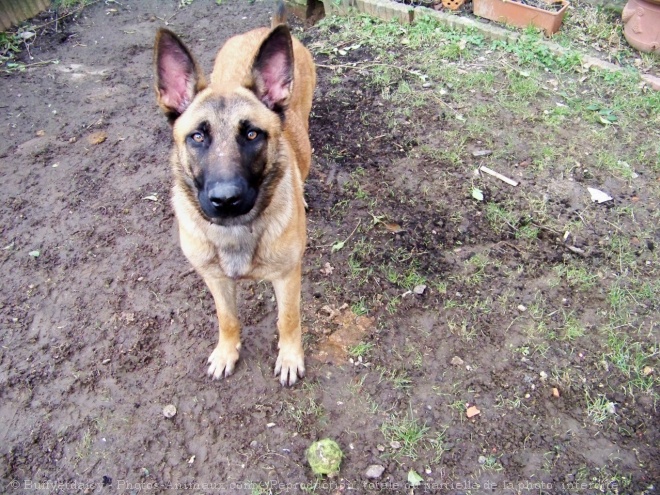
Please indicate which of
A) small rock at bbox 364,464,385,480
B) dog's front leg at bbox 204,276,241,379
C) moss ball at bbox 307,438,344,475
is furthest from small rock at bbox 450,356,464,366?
dog's front leg at bbox 204,276,241,379

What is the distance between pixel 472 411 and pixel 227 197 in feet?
6.47

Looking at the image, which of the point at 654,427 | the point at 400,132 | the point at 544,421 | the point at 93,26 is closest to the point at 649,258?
the point at 654,427

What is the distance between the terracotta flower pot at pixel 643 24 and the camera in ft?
17.4

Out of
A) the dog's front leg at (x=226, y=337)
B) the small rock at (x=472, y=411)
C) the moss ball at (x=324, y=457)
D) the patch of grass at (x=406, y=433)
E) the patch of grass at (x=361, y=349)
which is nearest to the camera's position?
the moss ball at (x=324, y=457)

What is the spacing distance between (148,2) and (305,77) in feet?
16.5

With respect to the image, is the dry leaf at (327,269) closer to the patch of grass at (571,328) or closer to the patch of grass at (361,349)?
the patch of grass at (361,349)

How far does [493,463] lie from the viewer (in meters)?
2.71

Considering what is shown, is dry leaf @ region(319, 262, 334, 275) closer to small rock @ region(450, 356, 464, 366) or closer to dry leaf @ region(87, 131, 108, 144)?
small rock @ region(450, 356, 464, 366)

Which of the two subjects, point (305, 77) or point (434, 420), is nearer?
point (434, 420)

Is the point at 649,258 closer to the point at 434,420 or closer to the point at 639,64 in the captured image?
the point at 434,420

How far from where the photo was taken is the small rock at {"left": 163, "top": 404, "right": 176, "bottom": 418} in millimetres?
3000

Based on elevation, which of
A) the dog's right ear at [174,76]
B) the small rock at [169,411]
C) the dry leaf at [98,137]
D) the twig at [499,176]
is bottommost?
the small rock at [169,411]

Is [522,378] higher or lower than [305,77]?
lower

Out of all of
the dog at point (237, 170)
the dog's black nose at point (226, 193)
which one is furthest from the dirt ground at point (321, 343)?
the dog's black nose at point (226, 193)
